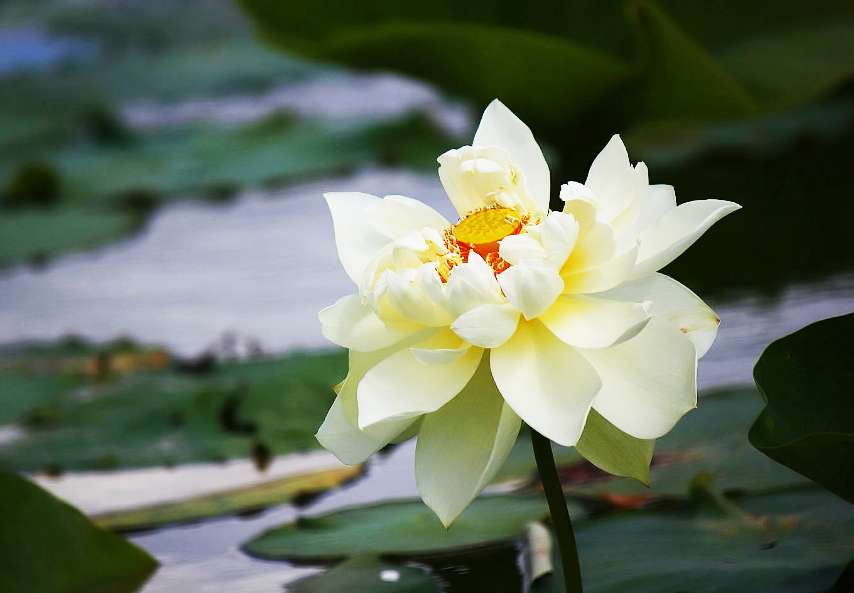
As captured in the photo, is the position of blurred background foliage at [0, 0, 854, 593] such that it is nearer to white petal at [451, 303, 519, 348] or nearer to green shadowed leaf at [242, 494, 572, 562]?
green shadowed leaf at [242, 494, 572, 562]

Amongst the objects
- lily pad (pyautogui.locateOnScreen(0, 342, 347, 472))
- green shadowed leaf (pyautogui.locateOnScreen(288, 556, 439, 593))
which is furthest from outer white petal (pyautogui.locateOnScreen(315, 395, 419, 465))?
lily pad (pyautogui.locateOnScreen(0, 342, 347, 472))

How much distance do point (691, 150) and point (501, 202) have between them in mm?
930

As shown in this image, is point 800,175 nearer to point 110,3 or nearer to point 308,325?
point 308,325

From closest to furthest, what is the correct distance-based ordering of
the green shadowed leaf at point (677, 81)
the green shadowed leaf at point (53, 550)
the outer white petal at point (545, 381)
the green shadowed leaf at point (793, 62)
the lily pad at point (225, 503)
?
1. the outer white petal at point (545, 381)
2. the green shadowed leaf at point (53, 550)
3. the lily pad at point (225, 503)
4. the green shadowed leaf at point (677, 81)
5. the green shadowed leaf at point (793, 62)

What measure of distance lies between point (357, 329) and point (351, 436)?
40 millimetres

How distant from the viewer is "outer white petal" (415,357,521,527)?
0.31 metres

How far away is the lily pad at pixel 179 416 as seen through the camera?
0.58 metres

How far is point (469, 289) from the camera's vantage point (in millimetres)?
294

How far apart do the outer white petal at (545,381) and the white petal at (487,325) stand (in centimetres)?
1

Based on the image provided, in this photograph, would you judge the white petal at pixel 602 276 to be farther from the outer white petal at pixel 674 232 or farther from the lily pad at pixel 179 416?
the lily pad at pixel 179 416

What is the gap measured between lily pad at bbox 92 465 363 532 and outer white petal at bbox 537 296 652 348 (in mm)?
257

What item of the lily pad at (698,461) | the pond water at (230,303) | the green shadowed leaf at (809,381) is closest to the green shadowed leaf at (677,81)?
the pond water at (230,303)

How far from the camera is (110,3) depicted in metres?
2.71

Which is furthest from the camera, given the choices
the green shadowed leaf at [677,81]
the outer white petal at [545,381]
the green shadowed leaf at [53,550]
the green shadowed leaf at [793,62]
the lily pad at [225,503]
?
the green shadowed leaf at [793,62]
